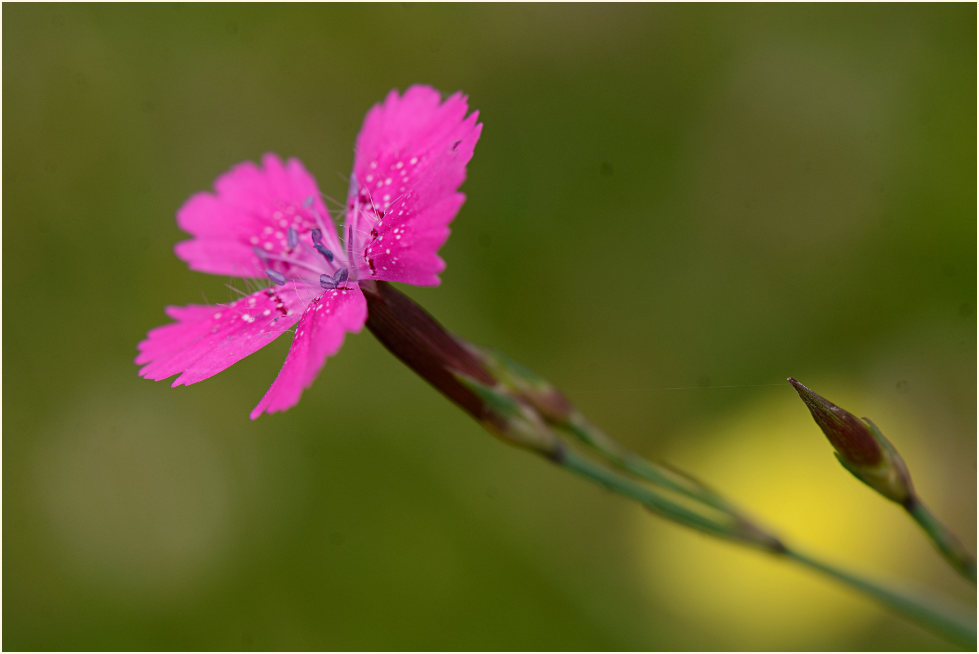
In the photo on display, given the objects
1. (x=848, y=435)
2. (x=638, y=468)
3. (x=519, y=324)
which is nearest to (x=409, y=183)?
(x=638, y=468)

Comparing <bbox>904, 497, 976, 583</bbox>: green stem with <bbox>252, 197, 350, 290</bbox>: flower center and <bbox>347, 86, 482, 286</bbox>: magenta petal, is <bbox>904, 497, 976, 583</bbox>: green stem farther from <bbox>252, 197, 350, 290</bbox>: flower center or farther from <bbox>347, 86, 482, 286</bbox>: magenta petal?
<bbox>252, 197, 350, 290</bbox>: flower center

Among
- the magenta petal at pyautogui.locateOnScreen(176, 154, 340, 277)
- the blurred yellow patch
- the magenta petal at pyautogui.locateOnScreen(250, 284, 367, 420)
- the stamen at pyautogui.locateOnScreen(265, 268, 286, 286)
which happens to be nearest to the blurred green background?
the blurred yellow patch

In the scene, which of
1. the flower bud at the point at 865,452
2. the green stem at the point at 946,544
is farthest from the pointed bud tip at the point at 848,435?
the green stem at the point at 946,544

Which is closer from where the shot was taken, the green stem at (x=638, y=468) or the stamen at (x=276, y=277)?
the green stem at (x=638, y=468)

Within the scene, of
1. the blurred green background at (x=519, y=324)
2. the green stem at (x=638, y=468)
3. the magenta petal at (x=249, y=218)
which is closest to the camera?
the green stem at (x=638, y=468)

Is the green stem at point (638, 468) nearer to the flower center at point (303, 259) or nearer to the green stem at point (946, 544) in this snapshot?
the green stem at point (946, 544)

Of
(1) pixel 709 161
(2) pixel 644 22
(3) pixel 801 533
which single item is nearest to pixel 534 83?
(2) pixel 644 22
